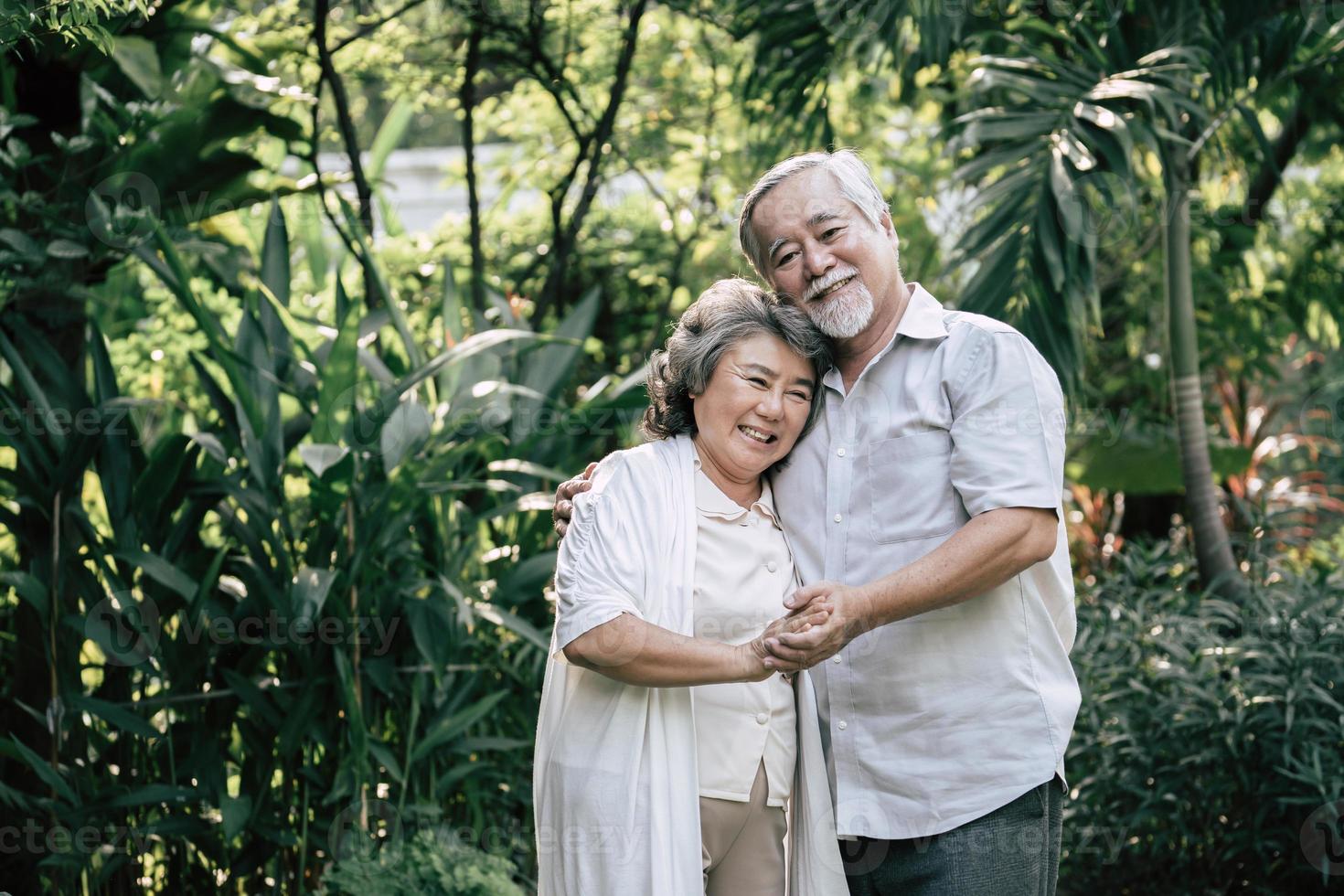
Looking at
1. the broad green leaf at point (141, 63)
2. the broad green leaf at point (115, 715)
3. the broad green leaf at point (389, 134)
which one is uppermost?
the broad green leaf at point (389, 134)

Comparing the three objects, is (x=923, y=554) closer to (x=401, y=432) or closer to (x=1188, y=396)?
(x=401, y=432)

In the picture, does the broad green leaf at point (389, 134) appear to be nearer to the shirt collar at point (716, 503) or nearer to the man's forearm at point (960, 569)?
the shirt collar at point (716, 503)

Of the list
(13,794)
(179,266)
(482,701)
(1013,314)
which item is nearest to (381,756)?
(482,701)

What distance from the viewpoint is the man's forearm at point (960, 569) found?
1952mm

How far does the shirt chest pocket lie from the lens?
2.13m

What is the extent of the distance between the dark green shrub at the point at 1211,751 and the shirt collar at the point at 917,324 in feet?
5.72
